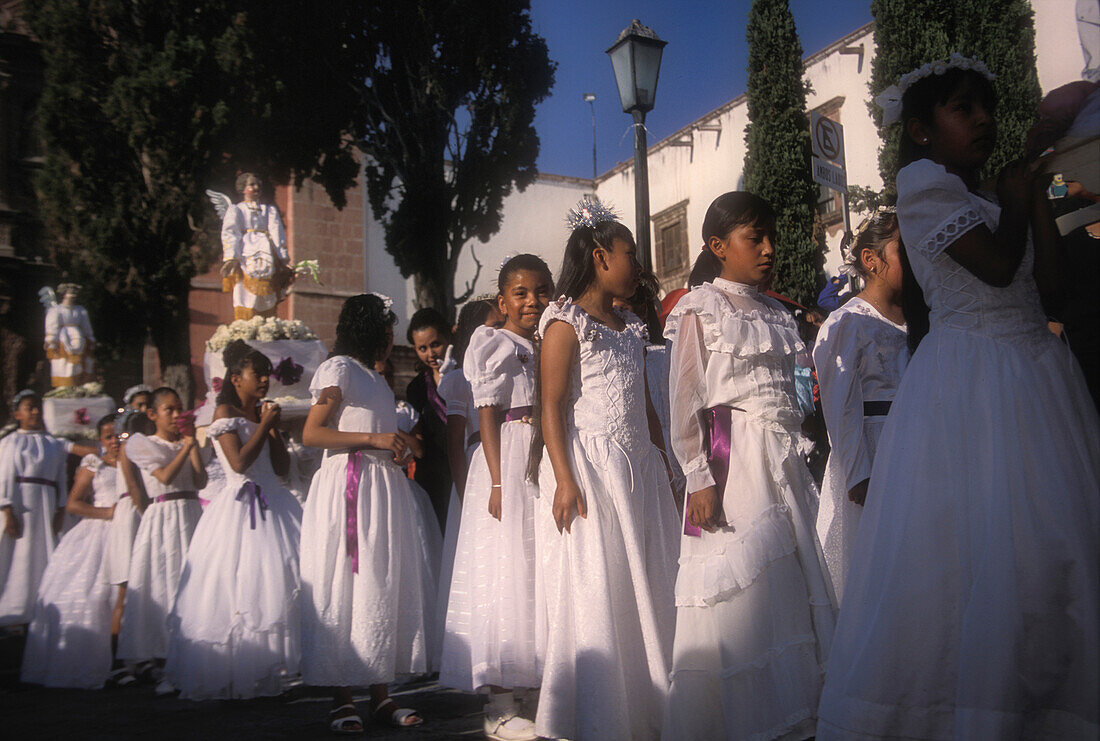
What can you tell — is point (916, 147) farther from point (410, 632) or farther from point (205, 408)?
point (205, 408)

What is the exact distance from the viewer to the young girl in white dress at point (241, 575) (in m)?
5.51

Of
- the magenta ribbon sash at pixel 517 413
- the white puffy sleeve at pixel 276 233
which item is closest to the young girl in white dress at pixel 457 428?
the magenta ribbon sash at pixel 517 413

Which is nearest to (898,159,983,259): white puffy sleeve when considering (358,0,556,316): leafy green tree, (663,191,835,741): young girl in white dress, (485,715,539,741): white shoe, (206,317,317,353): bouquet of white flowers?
(663,191,835,741): young girl in white dress

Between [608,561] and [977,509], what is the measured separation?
5.01 ft

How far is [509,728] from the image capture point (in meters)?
4.02

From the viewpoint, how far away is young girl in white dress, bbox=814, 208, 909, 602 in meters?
3.88

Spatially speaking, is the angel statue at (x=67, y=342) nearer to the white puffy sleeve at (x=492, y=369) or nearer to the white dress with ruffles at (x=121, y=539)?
the white dress with ruffles at (x=121, y=539)

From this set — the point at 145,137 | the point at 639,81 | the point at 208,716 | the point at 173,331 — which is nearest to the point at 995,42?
the point at 639,81

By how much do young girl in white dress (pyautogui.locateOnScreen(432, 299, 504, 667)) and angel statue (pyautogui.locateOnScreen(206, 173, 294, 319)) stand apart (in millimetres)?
5576

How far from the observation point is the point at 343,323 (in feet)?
16.1

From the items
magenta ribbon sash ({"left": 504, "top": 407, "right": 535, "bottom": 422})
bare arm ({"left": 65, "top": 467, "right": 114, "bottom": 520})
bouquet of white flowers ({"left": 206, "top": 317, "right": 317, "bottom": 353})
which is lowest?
bare arm ({"left": 65, "top": 467, "right": 114, "bottom": 520})

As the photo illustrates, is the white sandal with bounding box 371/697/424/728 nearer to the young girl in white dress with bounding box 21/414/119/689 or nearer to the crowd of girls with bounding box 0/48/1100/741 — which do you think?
the crowd of girls with bounding box 0/48/1100/741

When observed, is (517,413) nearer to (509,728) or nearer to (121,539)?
(509,728)

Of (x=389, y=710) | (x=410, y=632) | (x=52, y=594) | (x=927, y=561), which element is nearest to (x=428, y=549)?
(x=410, y=632)
